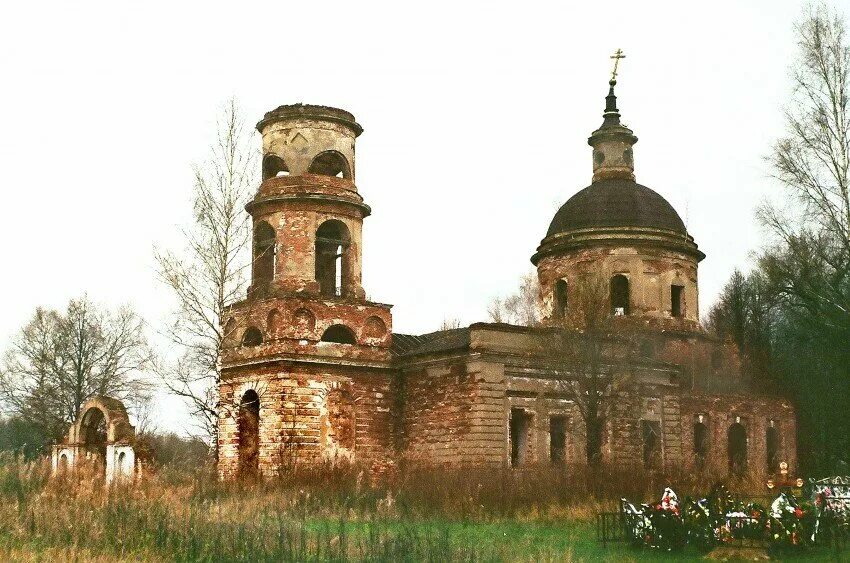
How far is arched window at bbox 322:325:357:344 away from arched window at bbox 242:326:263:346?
1623 millimetres

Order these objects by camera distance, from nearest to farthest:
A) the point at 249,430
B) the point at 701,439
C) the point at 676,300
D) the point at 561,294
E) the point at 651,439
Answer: the point at 249,430
the point at 651,439
the point at 701,439
the point at 676,300
the point at 561,294

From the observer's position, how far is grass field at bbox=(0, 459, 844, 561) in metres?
11.5

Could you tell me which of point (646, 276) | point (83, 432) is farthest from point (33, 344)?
point (646, 276)

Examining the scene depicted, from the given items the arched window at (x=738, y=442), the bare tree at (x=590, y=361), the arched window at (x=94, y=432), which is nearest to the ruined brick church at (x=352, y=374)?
the bare tree at (x=590, y=361)

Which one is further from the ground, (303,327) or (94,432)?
(303,327)

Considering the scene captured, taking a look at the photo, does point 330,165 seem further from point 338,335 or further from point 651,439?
point 651,439

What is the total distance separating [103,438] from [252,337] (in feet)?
14.9

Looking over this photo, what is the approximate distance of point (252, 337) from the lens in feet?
86.9

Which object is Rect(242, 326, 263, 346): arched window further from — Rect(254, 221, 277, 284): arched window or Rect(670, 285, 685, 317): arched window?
Rect(670, 285, 685, 317): arched window

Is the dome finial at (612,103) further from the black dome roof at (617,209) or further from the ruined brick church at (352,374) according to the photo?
the ruined brick church at (352,374)

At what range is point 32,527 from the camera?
12.5 m

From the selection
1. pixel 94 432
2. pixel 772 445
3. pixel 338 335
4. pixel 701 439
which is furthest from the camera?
→ pixel 772 445

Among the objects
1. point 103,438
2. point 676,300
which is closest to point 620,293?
point 676,300

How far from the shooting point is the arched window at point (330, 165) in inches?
1055
